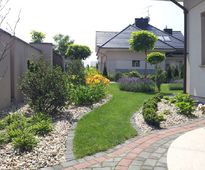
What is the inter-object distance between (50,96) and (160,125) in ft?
9.75

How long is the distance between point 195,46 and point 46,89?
17.1 feet

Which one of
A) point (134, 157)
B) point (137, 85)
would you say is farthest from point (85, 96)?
point (137, 85)

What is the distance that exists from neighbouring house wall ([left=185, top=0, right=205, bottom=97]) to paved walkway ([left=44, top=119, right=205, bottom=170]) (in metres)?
4.62

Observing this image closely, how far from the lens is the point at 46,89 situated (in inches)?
349

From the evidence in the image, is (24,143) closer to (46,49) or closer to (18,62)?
(18,62)

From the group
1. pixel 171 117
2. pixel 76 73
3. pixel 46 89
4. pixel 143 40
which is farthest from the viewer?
pixel 143 40

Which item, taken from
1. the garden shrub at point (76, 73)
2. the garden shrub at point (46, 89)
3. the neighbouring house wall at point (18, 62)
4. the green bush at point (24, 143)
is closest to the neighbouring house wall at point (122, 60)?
the garden shrub at point (76, 73)

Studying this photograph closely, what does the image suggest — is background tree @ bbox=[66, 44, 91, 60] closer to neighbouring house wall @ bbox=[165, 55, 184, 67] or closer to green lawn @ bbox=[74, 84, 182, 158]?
neighbouring house wall @ bbox=[165, 55, 184, 67]

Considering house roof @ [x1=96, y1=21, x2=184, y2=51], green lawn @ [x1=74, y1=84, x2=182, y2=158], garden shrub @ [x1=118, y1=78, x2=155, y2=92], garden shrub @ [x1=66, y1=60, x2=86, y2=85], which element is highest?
house roof @ [x1=96, y1=21, x2=184, y2=51]

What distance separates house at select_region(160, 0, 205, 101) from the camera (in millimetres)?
10570

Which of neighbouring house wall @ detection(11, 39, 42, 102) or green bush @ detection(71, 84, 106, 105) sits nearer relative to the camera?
green bush @ detection(71, 84, 106, 105)

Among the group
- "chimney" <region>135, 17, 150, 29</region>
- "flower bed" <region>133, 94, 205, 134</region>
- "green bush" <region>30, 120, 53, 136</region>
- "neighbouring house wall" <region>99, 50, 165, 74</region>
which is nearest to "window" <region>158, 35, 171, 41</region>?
"chimney" <region>135, 17, 150, 29</region>

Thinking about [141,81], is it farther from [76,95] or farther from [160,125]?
[160,125]

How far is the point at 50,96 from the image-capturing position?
28.5ft
